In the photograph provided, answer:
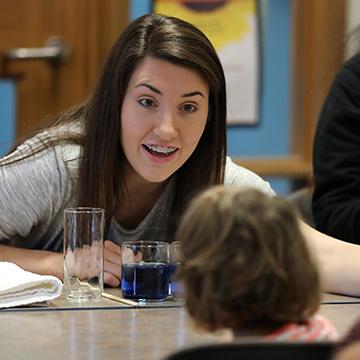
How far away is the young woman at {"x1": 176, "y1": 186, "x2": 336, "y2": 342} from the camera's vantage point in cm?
86

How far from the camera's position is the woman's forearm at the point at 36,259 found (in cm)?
178

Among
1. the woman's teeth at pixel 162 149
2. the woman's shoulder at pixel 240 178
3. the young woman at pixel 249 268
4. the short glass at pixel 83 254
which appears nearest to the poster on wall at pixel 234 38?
the woman's shoulder at pixel 240 178

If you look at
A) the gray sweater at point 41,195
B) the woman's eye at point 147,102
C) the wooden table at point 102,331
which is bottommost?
the wooden table at point 102,331

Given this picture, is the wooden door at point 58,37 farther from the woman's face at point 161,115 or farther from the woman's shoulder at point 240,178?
the woman's face at point 161,115

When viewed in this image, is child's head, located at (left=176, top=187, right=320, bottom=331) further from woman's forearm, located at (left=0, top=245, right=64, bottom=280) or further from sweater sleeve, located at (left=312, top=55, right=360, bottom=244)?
sweater sleeve, located at (left=312, top=55, right=360, bottom=244)

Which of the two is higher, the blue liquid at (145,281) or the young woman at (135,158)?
the young woman at (135,158)

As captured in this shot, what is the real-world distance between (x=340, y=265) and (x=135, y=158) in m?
0.42

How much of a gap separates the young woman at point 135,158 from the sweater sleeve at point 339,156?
0.21 m

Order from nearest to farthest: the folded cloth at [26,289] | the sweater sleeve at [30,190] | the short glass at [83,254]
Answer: the folded cloth at [26,289]
the short glass at [83,254]
the sweater sleeve at [30,190]

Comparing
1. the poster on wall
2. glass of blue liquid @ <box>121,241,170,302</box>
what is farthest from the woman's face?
the poster on wall

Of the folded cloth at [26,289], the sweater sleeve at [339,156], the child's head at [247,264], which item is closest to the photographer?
the child's head at [247,264]

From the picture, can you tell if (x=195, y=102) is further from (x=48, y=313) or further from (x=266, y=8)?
(x=266, y=8)

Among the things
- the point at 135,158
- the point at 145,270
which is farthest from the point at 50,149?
the point at 145,270

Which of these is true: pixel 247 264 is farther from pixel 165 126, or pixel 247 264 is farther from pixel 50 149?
pixel 50 149
